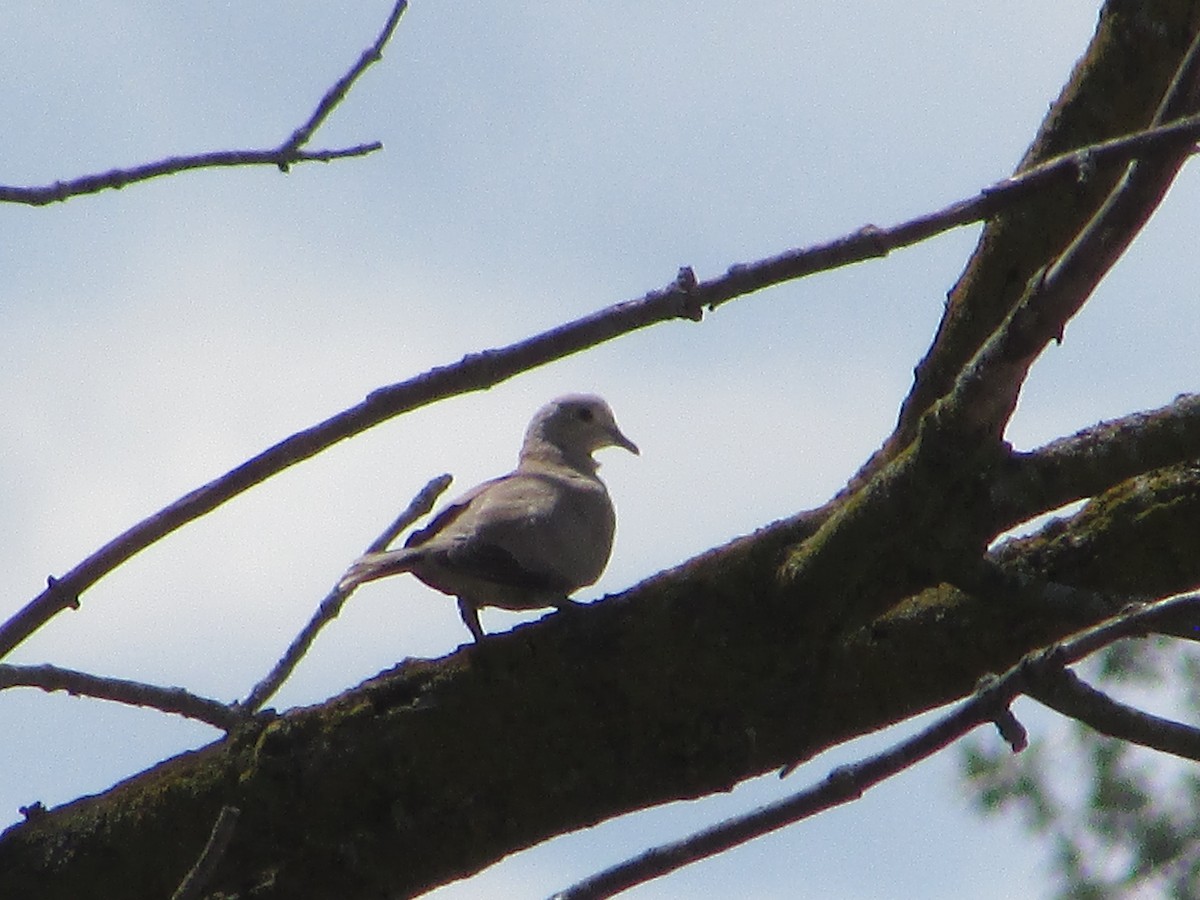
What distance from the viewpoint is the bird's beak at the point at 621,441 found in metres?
7.09

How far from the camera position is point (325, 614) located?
13.3 feet

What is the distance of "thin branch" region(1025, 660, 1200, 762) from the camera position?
259 centimetres

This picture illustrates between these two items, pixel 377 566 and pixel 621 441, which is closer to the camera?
pixel 377 566

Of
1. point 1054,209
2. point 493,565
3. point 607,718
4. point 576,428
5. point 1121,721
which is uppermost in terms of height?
point 576,428

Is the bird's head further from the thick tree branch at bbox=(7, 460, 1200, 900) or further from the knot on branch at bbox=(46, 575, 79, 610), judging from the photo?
the knot on branch at bbox=(46, 575, 79, 610)

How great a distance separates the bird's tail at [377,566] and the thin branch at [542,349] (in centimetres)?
179

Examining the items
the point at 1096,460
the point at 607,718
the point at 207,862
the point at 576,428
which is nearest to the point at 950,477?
the point at 1096,460

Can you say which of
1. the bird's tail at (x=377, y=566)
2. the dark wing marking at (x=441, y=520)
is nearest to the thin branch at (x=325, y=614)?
the bird's tail at (x=377, y=566)

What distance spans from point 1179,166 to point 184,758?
221 centimetres

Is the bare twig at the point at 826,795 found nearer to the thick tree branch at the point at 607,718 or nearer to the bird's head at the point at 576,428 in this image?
the thick tree branch at the point at 607,718

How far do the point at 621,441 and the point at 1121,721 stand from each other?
4.51 metres

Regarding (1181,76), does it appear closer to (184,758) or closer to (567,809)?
(567,809)

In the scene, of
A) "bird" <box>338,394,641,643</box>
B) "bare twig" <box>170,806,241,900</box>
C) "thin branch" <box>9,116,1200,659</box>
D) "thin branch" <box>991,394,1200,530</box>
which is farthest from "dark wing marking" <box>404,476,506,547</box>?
"thin branch" <box>9,116,1200,659</box>

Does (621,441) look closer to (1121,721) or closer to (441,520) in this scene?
(441,520)
